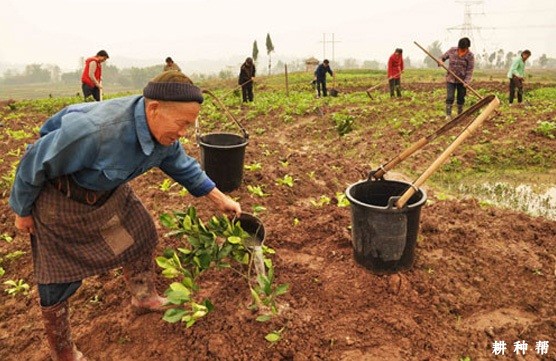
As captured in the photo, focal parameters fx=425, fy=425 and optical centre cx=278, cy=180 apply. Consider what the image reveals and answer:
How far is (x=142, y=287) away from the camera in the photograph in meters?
2.69

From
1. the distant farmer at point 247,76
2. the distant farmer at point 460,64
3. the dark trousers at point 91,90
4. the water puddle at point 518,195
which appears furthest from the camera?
the distant farmer at point 247,76

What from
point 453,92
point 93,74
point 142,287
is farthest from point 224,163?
point 93,74

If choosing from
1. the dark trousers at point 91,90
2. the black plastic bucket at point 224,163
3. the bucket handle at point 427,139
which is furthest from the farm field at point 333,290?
the dark trousers at point 91,90

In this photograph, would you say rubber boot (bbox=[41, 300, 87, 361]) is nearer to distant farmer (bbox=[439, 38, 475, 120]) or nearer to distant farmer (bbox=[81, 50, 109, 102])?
distant farmer (bbox=[81, 50, 109, 102])

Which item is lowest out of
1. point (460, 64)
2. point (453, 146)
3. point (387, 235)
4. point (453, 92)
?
point (387, 235)

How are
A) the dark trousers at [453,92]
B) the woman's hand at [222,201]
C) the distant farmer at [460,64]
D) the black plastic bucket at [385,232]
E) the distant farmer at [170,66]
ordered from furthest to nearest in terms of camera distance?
the distant farmer at [170,66], the dark trousers at [453,92], the distant farmer at [460,64], the black plastic bucket at [385,232], the woman's hand at [222,201]

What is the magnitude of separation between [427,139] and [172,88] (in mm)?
1779

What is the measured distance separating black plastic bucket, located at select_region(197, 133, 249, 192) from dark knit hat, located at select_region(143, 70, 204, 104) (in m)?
2.56

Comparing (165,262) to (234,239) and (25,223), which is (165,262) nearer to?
(234,239)

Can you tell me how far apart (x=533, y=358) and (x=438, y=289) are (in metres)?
0.70

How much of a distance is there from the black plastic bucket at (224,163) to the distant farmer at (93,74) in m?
5.35

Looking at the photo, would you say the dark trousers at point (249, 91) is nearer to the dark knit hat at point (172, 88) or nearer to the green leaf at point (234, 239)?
the green leaf at point (234, 239)

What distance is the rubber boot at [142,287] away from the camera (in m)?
2.66

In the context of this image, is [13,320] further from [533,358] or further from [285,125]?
[285,125]
